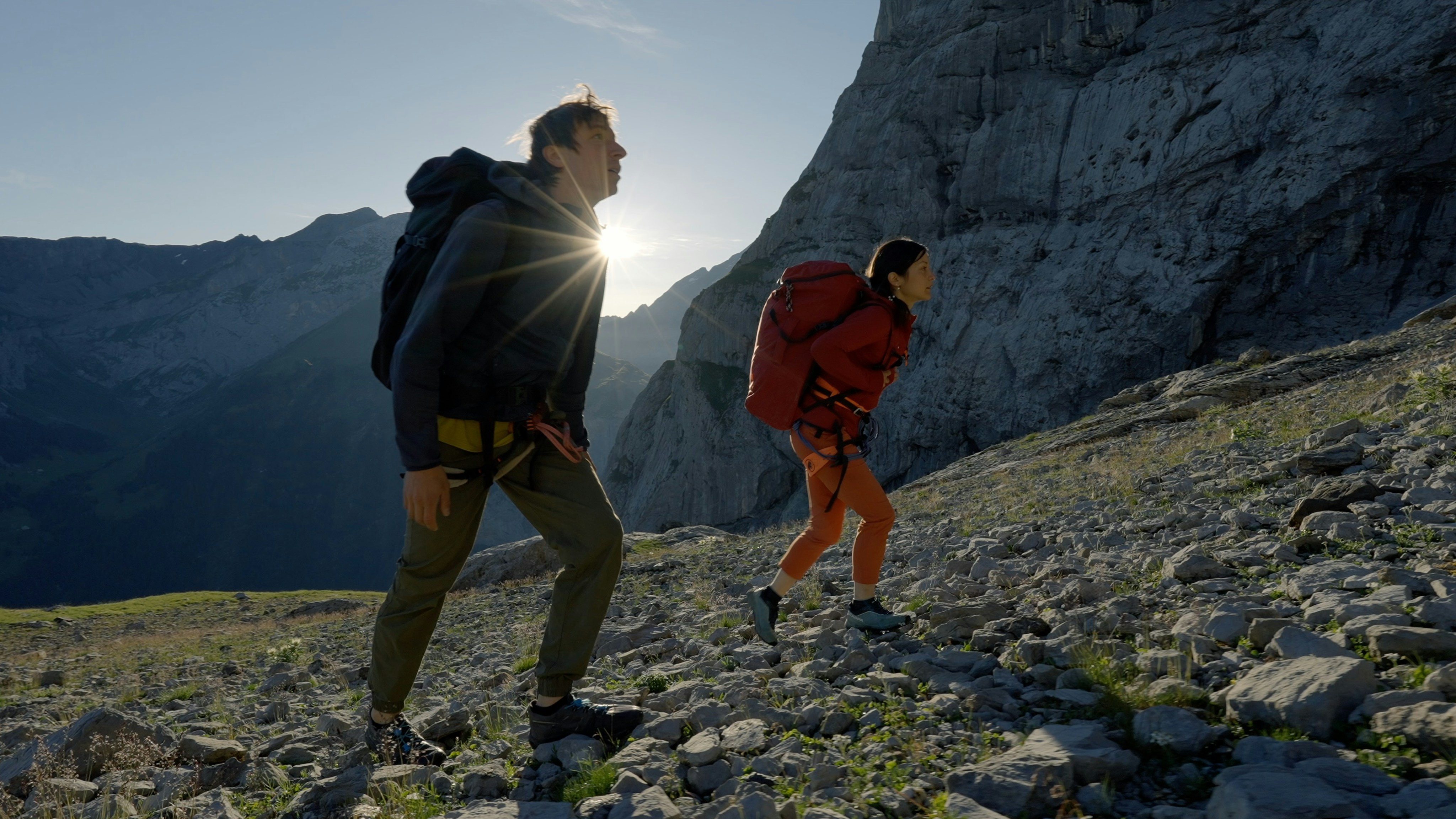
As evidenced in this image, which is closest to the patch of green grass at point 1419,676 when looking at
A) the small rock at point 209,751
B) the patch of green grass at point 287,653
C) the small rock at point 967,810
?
the small rock at point 967,810

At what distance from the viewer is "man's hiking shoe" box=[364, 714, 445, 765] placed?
3828 millimetres

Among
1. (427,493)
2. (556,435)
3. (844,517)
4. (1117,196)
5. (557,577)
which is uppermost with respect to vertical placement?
(1117,196)

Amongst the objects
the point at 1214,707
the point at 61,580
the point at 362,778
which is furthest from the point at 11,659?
the point at 61,580

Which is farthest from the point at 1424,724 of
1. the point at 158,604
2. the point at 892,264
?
the point at 158,604

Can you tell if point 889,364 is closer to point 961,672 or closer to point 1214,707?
point 961,672

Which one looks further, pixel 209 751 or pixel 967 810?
pixel 209 751

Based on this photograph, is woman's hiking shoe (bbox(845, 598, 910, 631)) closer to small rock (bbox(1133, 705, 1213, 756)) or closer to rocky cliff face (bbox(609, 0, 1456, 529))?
small rock (bbox(1133, 705, 1213, 756))

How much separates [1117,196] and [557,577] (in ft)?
163

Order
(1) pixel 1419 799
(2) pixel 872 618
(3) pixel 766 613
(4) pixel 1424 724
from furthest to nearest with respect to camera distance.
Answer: (3) pixel 766 613 → (2) pixel 872 618 → (4) pixel 1424 724 → (1) pixel 1419 799

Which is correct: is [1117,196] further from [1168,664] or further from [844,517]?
[1168,664]

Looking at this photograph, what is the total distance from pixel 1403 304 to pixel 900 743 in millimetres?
45598

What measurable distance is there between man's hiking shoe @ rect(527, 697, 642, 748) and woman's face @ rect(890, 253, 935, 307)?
3.20 m

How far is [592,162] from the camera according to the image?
4051mm

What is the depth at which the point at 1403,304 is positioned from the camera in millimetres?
35250
